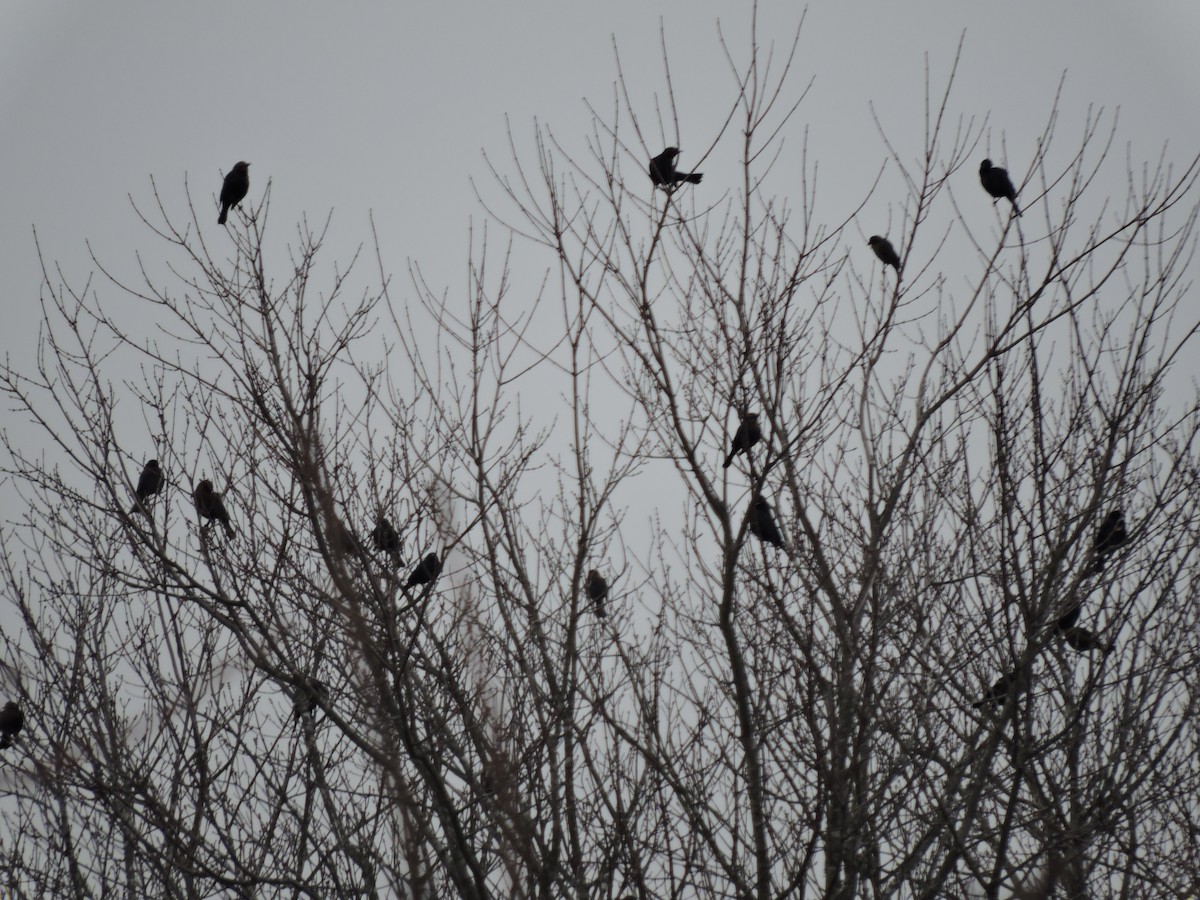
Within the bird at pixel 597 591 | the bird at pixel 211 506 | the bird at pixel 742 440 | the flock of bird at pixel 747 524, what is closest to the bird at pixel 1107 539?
the flock of bird at pixel 747 524

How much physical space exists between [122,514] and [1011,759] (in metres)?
3.34

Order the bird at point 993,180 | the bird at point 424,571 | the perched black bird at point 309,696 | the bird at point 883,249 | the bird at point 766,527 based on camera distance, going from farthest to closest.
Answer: the bird at point 993,180, the bird at point 883,249, the bird at point 766,527, the bird at point 424,571, the perched black bird at point 309,696

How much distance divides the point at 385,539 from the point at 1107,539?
113 inches

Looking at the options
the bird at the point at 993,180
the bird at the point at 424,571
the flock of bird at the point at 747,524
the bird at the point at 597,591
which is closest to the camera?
the flock of bird at the point at 747,524

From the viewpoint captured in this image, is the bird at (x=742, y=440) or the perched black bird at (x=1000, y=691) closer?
the perched black bird at (x=1000, y=691)

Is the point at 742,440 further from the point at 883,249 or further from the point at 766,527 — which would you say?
the point at 883,249

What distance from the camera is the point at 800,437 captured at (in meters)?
4.11

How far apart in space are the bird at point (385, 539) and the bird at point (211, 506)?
736 millimetres

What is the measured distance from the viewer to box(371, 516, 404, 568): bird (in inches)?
→ 150

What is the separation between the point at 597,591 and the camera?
544cm

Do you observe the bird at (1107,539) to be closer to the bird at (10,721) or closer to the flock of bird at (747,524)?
the flock of bird at (747,524)

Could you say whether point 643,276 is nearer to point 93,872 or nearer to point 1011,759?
point 1011,759

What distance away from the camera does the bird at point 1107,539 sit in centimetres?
405

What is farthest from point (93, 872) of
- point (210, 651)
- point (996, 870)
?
point (996, 870)
